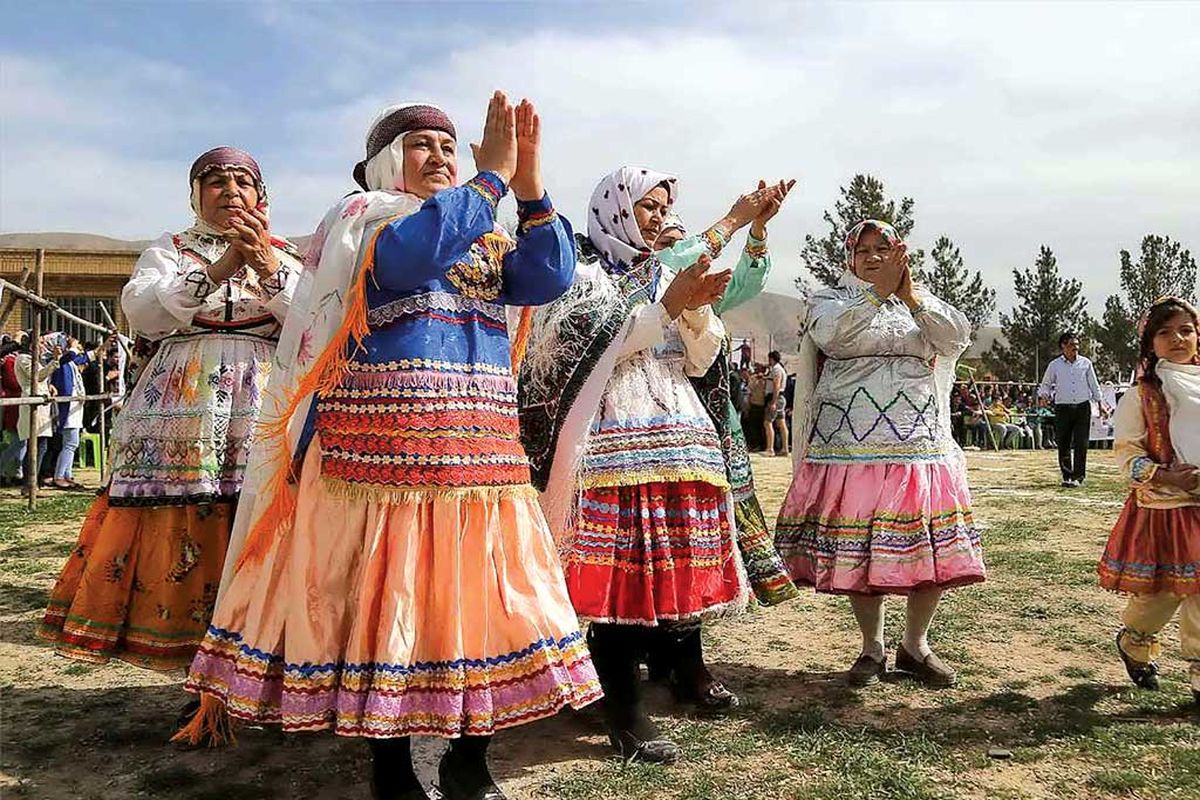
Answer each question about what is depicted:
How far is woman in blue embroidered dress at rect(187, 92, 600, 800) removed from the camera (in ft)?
8.43

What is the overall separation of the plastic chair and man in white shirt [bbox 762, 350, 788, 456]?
10.7 metres

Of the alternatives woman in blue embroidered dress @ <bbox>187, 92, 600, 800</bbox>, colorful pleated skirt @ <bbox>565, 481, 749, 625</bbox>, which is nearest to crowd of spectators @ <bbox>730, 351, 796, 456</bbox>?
colorful pleated skirt @ <bbox>565, 481, 749, 625</bbox>

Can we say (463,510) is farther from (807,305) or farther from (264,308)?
(807,305)

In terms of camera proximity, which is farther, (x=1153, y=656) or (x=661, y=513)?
(x=1153, y=656)

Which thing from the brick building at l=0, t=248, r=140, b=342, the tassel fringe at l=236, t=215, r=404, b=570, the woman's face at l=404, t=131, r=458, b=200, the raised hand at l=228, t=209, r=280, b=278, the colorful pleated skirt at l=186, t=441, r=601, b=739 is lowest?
the colorful pleated skirt at l=186, t=441, r=601, b=739

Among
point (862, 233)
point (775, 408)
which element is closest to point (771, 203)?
point (862, 233)

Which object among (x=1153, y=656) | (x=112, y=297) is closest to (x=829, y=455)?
(x=1153, y=656)

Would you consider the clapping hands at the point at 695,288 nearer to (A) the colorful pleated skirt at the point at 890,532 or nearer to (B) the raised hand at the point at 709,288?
(B) the raised hand at the point at 709,288

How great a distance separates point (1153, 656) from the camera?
4.13 meters

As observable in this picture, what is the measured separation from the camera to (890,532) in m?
4.10

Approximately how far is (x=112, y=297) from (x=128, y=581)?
96.4ft

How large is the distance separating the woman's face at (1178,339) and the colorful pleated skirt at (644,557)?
2.05m

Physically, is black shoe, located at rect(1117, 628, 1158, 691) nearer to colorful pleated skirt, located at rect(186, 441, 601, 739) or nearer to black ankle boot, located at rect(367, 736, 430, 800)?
colorful pleated skirt, located at rect(186, 441, 601, 739)

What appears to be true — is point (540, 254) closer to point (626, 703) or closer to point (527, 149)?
point (527, 149)
